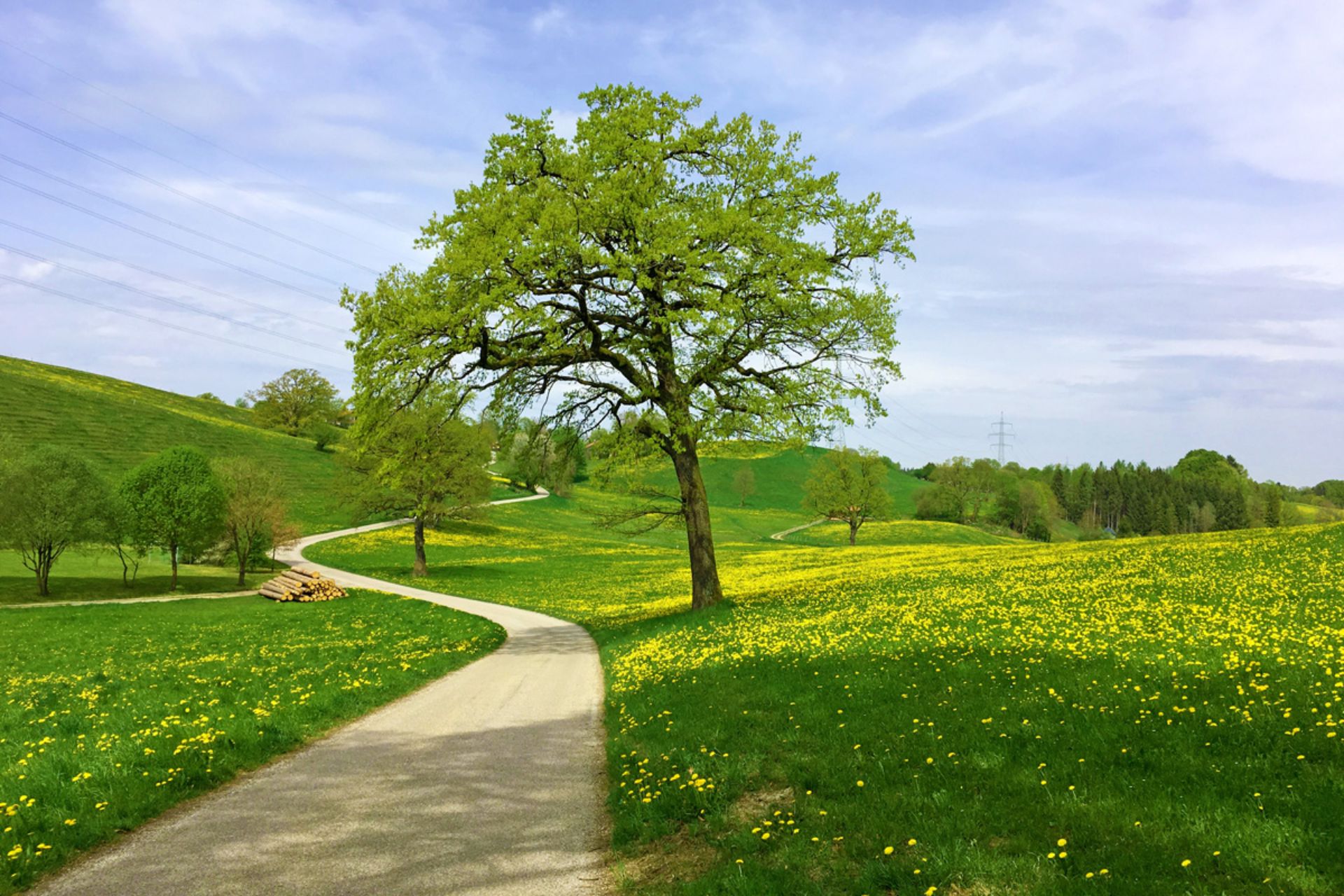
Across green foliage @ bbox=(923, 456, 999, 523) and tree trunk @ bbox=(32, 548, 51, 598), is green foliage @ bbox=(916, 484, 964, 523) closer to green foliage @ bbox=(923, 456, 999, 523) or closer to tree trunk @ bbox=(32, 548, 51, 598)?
green foliage @ bbox=(923, 456, 999, 523)

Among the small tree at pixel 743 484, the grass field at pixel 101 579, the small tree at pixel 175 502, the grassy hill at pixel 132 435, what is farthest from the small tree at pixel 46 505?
the small tree at pixel 743 484

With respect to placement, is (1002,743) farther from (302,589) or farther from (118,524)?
(118,524)

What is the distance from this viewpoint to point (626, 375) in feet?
79.5

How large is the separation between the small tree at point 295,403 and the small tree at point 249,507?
90613 millimetres

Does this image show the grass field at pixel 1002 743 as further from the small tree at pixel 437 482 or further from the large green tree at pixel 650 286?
the small tree at pixel 437 482

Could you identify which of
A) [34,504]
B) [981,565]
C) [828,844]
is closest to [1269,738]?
[828,844]

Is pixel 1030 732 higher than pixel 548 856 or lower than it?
higher

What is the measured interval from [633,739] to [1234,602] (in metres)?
14.1

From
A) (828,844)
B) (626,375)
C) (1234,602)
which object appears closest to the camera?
(828,844)

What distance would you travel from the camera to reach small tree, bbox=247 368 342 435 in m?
137

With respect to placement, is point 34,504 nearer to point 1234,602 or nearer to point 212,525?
point 212,525

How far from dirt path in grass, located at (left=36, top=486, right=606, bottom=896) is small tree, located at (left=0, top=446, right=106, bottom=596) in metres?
41.1

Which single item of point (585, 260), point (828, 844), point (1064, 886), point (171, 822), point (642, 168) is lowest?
point (171, 822)

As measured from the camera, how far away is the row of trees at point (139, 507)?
41875 mm
